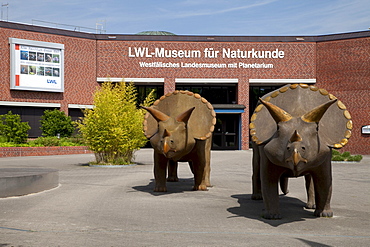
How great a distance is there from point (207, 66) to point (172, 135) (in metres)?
29.6

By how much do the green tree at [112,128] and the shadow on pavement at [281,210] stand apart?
1039 centimetres

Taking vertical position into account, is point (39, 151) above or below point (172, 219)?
above

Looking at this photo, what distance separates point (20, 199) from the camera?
35.7ft

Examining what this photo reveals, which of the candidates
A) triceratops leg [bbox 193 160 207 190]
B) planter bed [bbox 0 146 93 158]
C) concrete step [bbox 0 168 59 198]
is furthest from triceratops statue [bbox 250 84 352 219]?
planter bed [bbox 0 146 93 158]

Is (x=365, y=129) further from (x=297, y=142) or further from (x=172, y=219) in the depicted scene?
(x=297, y=142)

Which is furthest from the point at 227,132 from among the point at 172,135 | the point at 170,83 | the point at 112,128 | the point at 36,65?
the point at 172,135

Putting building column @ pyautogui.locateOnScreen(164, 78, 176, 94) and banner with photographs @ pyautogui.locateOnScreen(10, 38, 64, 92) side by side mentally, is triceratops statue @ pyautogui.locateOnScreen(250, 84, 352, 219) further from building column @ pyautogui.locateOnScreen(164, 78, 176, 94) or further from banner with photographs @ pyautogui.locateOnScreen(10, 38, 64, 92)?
building column @ pyautogui.locateOnScreen(164, 78, 176, 94)

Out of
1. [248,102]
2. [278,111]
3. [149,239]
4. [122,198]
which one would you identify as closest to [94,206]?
[122,198]

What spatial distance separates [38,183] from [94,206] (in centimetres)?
274

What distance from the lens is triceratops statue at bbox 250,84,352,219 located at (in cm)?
749

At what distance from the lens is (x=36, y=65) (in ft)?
122

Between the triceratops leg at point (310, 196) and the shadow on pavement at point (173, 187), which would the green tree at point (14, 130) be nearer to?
the shadow on pavement at point (173, 187)

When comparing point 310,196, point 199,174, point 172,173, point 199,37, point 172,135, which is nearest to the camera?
point 310,196

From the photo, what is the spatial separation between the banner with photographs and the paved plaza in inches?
975
